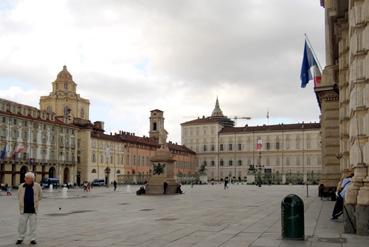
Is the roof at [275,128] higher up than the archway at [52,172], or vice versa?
the roof at [275,128]

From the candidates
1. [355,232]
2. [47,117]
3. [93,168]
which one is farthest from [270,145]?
[355,232]

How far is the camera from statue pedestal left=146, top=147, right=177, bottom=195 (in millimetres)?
49562

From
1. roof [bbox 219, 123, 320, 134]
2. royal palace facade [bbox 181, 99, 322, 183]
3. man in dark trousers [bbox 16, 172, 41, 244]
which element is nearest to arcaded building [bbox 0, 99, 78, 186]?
royal palace facade [bbox 181, 99, 322, 183]

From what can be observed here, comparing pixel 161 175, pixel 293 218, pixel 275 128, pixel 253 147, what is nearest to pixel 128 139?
pixel 253 147

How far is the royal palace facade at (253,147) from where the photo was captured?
540ft

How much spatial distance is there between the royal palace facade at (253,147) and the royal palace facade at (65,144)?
20030 millimetres

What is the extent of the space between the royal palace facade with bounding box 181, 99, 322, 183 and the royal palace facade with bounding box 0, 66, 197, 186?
20030 mm

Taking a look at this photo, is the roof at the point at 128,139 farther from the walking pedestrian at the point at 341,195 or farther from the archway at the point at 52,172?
the walking pedestrian at the point at 341,195

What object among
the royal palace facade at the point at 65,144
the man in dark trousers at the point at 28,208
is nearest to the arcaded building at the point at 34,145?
the royal palace facade at the point at 65,144

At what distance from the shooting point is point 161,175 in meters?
50.5

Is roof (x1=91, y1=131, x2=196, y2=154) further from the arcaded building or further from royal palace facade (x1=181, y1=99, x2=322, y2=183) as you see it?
royal palace facade (x1=181, y1=99, x2=322, y2=183)

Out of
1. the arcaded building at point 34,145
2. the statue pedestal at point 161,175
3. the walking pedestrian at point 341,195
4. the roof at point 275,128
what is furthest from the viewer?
the roof at point 275,128

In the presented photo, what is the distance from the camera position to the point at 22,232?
1295cm

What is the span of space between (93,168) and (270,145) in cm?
6942
